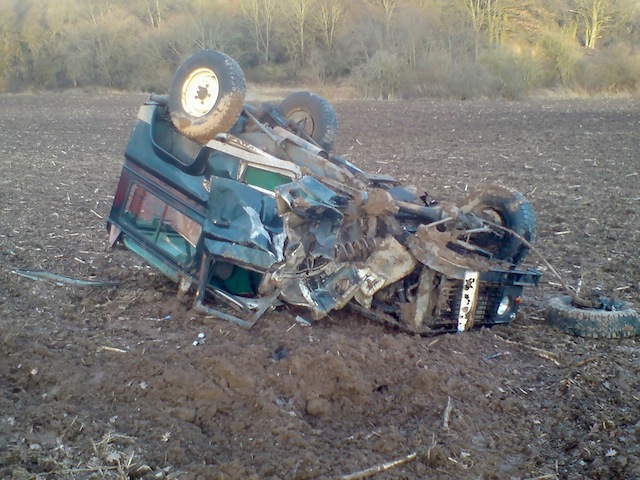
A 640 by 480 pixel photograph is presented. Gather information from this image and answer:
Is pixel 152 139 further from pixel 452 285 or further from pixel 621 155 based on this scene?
pixel 621 155

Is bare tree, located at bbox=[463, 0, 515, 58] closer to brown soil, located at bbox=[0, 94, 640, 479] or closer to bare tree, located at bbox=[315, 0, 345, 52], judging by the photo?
bare tree, located at bbox=[315, 0, 345, 52]

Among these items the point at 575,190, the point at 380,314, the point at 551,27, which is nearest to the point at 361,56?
the point at 551,27

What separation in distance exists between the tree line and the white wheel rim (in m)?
29.5

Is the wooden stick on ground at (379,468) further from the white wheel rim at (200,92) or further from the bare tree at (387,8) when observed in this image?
the bare tree at (387,8)

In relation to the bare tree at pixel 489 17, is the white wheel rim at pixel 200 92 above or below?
below

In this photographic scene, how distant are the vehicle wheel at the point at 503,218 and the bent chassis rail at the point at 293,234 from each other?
30 centimetres

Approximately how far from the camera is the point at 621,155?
13.9 metres

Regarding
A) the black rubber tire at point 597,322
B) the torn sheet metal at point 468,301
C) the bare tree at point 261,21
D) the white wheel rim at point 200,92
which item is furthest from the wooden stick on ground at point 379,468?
the bare tree at point 261,21

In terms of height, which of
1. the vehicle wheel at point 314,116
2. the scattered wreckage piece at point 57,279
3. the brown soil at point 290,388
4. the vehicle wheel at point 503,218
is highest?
the vehicle wheel at point 314,116

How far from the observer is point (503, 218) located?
6.23 meters

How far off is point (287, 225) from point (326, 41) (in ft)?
138

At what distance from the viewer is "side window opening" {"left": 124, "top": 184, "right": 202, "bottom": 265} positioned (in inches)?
235

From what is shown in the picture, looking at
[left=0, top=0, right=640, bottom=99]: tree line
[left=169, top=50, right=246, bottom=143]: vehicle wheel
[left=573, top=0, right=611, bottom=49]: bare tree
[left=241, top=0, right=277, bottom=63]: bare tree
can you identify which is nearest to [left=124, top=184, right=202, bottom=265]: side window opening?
[left=169, top=50, right=246, bottom=143]: vehicle wheel

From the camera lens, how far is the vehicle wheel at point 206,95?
5.82m
